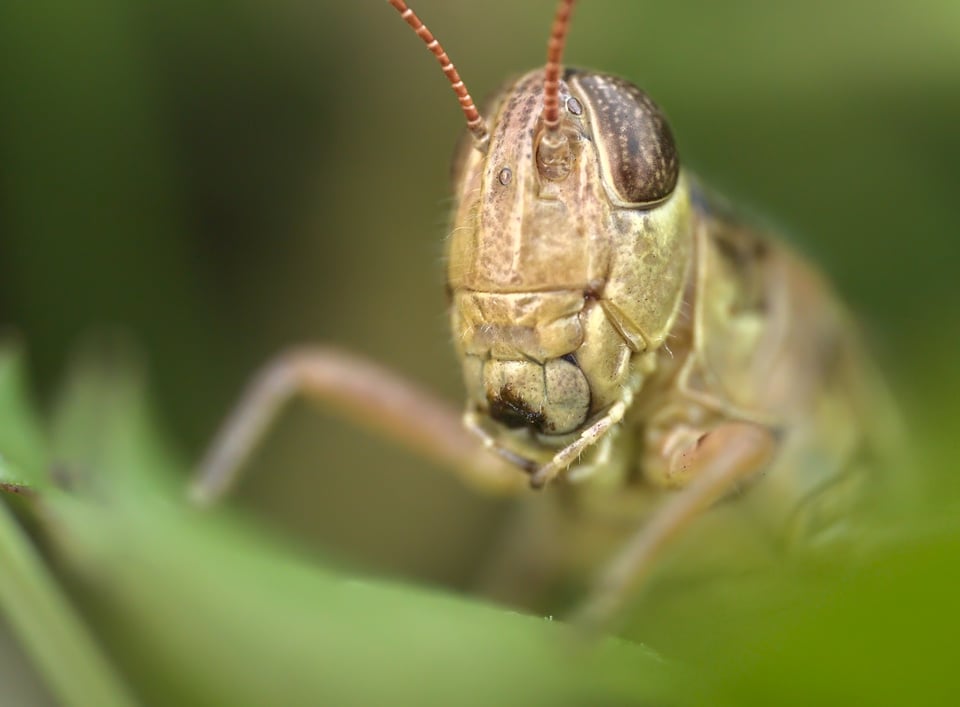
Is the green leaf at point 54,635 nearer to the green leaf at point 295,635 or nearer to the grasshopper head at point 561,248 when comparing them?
the green leaf at point 295,635

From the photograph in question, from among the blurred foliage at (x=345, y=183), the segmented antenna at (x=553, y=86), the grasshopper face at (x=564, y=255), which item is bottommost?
the grasshopper face at (x=564, y=255)

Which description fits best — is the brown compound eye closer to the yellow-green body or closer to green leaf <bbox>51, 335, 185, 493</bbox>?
the yellow-green body

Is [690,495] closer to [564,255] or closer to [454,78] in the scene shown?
[564,255]

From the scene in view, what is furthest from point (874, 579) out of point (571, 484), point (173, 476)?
point (173, 476)

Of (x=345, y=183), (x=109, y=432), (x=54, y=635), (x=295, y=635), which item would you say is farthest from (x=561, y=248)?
(x=345, y=183)

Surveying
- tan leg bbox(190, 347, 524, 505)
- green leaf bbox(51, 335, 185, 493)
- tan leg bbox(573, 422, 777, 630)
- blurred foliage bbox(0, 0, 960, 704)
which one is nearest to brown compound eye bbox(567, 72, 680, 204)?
tan leg bbox(573, 422, 777, 630)

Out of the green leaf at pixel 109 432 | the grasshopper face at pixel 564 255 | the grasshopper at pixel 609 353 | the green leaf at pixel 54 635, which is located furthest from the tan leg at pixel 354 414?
the green leaf at pixel 54 635
